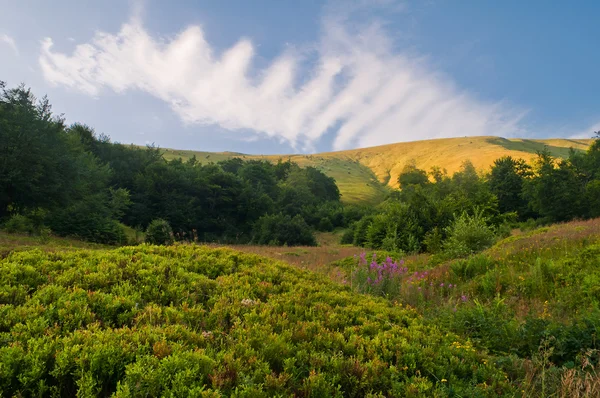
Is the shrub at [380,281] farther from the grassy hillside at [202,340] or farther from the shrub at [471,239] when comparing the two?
the shrub at [471,239]

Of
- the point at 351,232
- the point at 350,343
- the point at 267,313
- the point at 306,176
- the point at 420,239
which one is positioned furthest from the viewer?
the point at 306,176

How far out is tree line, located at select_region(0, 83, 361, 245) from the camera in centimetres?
2044

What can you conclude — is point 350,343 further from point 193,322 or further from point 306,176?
point 306,176

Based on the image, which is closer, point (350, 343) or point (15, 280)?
point (350, 343)

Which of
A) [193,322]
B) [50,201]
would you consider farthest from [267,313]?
[50,201]

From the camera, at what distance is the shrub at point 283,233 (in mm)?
36344

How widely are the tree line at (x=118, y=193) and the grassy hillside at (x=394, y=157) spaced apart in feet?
129

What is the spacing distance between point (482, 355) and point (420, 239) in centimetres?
1617

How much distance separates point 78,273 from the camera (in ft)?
15.3

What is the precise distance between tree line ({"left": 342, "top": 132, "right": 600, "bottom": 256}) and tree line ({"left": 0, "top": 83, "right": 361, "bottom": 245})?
12.9 meters

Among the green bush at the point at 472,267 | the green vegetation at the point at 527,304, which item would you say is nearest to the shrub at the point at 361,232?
Answer: the green vegetation at the point at 527,304

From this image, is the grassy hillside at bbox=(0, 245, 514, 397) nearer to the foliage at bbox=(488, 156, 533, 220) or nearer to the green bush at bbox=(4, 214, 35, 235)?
the green bush at bbox=(4, 214, 35, 235)

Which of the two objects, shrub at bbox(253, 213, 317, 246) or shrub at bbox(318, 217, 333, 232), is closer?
shrub at bbox(253, 213, 317, 246)

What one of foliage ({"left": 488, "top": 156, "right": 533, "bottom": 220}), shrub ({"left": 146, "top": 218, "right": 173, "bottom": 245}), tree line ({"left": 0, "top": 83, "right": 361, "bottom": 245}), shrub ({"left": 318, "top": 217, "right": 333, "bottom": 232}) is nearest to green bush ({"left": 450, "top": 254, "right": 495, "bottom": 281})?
tree line ({"left": 0, "top": 83, "right": 361, "bottom": 245})
